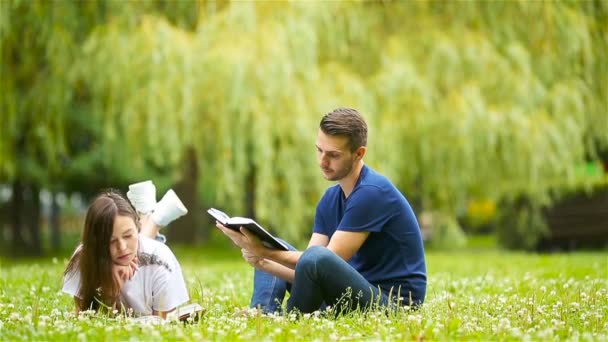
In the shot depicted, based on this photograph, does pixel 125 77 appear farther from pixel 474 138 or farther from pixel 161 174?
pixel 161 174

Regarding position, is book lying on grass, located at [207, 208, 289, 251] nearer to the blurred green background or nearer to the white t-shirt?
the white t-shirt

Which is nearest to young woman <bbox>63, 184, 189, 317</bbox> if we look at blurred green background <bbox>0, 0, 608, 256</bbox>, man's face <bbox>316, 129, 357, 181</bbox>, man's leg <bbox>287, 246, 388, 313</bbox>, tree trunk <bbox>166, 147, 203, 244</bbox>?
man's leg <bbox>287, 246, 388, 313</bbox>

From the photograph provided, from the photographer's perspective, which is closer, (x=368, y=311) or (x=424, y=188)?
(x=368, y=311)

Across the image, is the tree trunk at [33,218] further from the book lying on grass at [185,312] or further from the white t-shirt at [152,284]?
the book lying on grass at [185,312]

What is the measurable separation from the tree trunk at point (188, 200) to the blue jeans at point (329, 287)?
364 inches

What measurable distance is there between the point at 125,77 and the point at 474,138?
225 inches

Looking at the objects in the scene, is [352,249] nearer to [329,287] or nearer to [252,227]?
[329,287]

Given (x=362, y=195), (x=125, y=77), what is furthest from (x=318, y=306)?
(x=125, y=77)

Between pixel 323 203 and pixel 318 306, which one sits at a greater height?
pixel 323 203

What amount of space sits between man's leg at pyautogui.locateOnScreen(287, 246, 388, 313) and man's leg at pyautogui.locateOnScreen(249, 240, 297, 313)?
0.41 m

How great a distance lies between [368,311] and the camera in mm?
4531

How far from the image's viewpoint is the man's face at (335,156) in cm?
475

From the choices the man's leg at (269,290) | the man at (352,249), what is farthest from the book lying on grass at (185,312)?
the man's leg at (269,290)

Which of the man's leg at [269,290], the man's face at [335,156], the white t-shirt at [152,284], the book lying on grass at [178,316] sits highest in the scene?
the man's face at [335,156]
